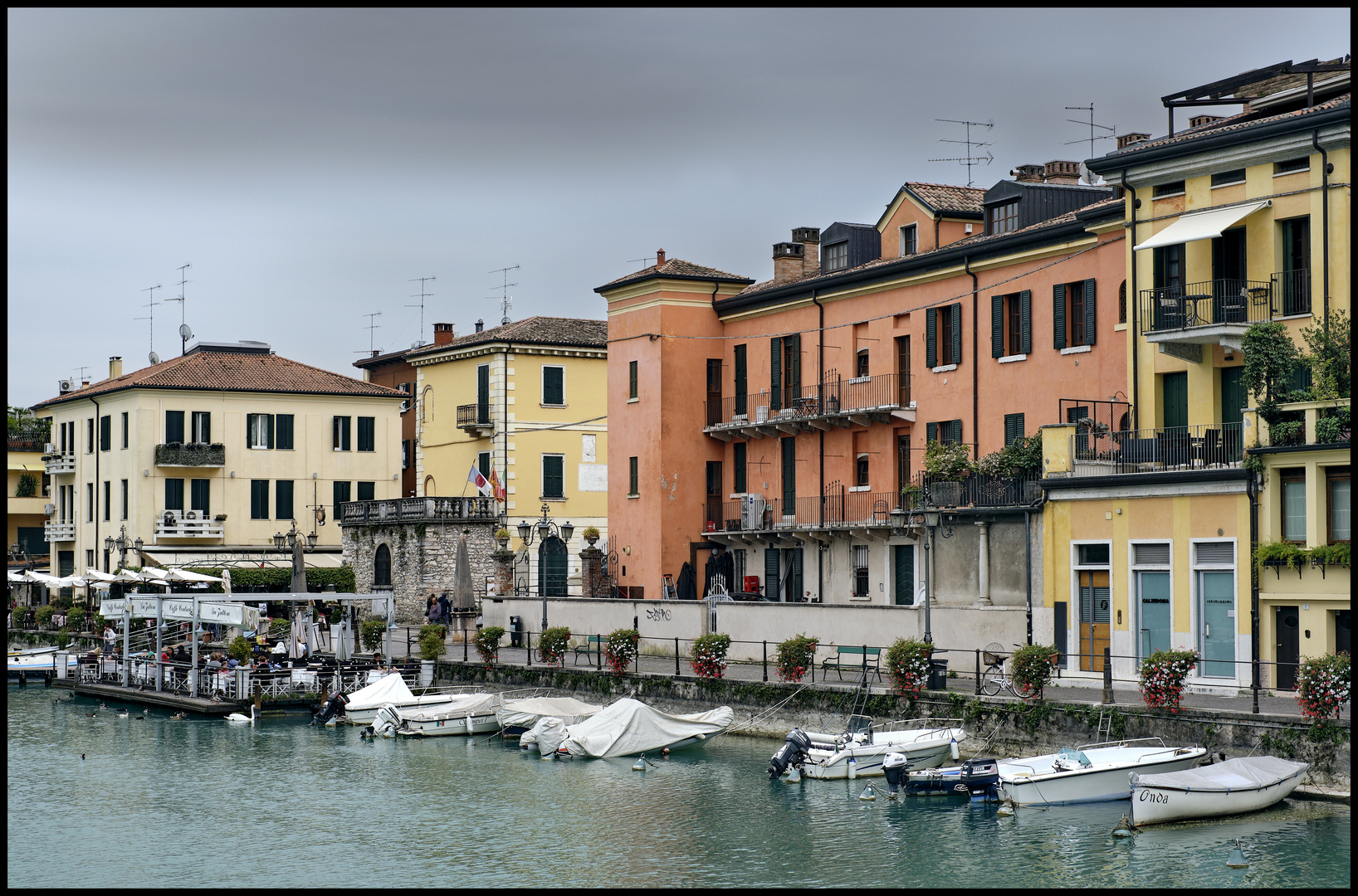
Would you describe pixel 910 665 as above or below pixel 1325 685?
below

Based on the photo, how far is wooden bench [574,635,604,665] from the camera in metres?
38.2

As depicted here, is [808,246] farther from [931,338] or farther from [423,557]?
[423,557]

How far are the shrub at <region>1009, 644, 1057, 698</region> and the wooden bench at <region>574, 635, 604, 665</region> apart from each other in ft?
40.8

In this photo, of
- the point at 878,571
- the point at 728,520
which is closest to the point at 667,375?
the point at 728,520

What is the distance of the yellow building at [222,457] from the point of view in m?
67.3

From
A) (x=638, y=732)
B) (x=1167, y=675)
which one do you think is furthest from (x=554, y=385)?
(x=1167, y=675)

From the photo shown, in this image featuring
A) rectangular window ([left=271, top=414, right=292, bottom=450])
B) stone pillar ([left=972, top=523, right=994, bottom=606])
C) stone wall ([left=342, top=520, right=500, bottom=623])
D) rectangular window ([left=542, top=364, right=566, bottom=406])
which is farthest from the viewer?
rectangular window ([left=271, top=414, right=292, bottom=450])

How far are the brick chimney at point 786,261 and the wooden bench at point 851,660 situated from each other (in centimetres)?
1803

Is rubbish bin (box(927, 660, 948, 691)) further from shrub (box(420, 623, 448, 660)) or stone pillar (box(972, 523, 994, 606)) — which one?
shrub (box(420, 623, 448, 660))

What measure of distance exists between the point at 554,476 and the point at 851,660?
28.2 m

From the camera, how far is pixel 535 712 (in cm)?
3441

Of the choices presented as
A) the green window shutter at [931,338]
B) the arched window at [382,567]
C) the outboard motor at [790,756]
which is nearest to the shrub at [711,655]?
the outboard motor at [790,756]

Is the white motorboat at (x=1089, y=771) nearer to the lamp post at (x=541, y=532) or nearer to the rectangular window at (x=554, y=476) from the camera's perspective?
the lamp post at (x=541, y=532)

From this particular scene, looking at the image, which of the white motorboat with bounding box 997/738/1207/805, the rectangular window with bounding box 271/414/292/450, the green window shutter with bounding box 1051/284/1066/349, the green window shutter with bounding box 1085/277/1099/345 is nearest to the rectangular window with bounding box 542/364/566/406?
the rectangular window with bounding box 271/414/292/450
